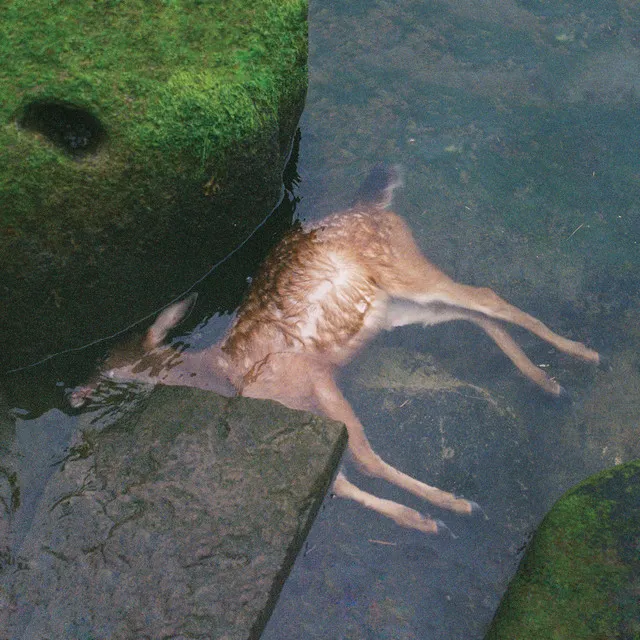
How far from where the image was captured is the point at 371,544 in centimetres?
346

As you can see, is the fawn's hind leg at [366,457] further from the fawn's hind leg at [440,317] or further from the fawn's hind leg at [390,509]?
the fawn's hind leg at [440,317]

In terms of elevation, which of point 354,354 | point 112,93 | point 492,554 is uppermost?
point 112,93

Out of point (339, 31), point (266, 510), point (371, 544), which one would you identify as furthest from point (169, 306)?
point (339, 31)

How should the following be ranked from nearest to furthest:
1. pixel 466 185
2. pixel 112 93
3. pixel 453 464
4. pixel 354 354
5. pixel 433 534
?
pixel 112 93 < pixel 433 534 < pixel 453 464 < pixel 354 354 < pixel 466 185

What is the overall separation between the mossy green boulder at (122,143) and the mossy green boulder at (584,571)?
2.30 metres

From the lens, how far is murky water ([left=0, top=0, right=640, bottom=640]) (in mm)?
3385

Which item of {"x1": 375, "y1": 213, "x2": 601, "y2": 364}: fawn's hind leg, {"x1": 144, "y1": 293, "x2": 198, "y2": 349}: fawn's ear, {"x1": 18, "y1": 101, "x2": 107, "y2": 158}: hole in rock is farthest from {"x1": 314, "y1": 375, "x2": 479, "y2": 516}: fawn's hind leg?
{"x1": 18, "y1": 101, "x2": 107, "y2": 158}: hole in rock

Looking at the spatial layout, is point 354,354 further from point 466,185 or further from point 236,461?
point 466,185

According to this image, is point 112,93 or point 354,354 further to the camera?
point 354,354

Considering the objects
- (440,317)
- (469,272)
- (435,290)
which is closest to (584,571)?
(440,317)

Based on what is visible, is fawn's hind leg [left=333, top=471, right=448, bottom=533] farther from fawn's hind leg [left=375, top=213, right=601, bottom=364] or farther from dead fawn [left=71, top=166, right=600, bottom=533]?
fawn's hind leg [left=375, top=213, right=601, bottom=364]

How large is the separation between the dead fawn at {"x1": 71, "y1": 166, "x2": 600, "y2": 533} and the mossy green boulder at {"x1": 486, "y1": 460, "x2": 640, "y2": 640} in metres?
0.67

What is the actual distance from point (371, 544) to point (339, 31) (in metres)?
3.97

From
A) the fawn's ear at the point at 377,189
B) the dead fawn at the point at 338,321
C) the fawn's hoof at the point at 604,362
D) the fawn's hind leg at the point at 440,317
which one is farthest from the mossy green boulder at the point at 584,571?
the fawn's ear at the point at 377,189
